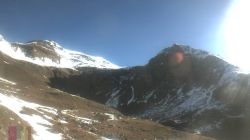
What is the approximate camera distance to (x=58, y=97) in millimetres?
164500

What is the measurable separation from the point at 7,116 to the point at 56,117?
108ft

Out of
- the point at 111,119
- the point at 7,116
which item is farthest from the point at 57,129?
the point at 111,119

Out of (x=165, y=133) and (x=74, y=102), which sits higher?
(x=74, y=102)

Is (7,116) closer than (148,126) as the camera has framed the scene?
Yes

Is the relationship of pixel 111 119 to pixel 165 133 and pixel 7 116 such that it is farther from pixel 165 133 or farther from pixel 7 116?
pixel 7 116

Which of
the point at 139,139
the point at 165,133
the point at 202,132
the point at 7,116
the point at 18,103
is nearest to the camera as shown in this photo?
the point at 7,116

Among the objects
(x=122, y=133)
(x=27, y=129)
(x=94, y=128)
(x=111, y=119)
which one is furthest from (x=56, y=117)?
(x=27, y=129)

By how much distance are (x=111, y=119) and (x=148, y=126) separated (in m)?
13.1

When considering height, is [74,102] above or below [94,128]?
above

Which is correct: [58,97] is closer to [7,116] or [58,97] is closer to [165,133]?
[165,133]

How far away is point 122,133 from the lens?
4461 inches

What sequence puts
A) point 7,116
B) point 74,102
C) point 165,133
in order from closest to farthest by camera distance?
1. point 7,116
2. point 165,133
3. point 74,102

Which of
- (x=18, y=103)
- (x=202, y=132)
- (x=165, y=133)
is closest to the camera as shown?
(x=18, y=103)

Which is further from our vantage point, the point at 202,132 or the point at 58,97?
the point at 202,132
